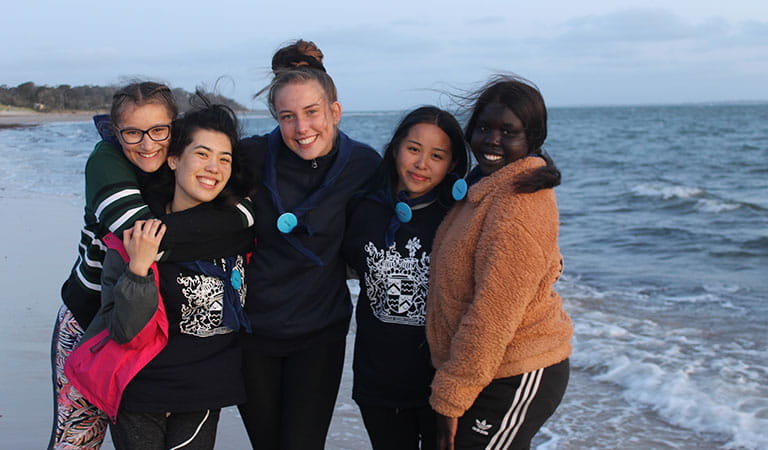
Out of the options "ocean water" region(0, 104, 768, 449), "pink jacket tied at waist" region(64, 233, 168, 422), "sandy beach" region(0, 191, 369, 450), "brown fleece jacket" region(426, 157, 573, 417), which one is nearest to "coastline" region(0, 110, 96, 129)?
"ocean water" region(0, 104, 768, 449)

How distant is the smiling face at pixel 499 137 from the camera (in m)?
2.31

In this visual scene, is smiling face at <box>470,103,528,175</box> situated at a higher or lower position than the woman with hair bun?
higher

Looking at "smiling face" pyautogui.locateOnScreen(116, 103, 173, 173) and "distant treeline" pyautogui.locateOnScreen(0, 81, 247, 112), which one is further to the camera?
"distant treeline" pyautogui.locateOnScreen(0, 81, 247, 112)

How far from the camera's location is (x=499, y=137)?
2.33 meters

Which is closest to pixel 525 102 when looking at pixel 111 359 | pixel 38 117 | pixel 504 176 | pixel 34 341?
pixel 504 176

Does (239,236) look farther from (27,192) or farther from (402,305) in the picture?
(27,192)

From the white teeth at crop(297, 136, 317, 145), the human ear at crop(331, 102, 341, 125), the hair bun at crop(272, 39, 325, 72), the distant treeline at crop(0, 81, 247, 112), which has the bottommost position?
the white teeth at crop(297, 136, 317, 145)

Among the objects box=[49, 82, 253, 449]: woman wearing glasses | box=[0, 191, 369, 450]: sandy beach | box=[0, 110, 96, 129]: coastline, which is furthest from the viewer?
box=[0, 110, 96, 129]: coastline

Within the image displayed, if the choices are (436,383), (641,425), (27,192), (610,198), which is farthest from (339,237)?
(610,198)

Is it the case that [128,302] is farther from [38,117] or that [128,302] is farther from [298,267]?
[38,117]

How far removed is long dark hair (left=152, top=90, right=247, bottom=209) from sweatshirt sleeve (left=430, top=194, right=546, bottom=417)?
1.05 metres

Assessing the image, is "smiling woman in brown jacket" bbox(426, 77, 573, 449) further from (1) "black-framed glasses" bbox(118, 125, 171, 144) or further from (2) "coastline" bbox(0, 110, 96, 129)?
(2) "coastline" bbox(0, 110, 96, 129)

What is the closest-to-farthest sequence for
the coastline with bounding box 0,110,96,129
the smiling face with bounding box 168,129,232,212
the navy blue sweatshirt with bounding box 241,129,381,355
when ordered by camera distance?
the smiling face with bounding box 168,129,232,212
the navy blue sweatshirt with bounding box 241,129,381,355
the coastline with bounding box 0,110,96,129

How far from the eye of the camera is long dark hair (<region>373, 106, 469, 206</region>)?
8.66 ft
